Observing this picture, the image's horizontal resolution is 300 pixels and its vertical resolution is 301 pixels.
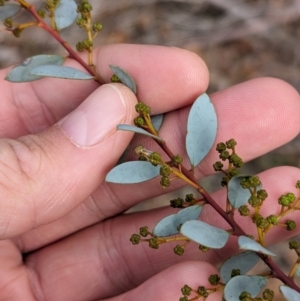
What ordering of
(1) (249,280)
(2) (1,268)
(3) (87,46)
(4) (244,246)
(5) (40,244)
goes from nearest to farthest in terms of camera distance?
(4) (244,246) → (1) (249,280) → (3) (87,46) → (2) (1,268) → (5) (40,244)

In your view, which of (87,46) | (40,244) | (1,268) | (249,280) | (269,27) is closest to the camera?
(249,280)

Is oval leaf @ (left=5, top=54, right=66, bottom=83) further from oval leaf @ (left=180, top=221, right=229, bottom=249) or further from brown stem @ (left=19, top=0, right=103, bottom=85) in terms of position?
oval leaf @ (left=180, top=221, right=229, bottom=249)

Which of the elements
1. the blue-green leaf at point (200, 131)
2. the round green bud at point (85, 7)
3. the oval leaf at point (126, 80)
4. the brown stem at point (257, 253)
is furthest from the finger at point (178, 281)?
the round green bud at point (85, 7)

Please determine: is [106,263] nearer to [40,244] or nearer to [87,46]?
[40,244]

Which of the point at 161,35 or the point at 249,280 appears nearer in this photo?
the point at 249,280

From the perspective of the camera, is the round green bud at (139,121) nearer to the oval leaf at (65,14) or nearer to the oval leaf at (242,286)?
the oval leaf at (65,14)

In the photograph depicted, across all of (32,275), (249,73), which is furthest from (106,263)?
(249,73)

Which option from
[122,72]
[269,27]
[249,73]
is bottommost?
[249,73]

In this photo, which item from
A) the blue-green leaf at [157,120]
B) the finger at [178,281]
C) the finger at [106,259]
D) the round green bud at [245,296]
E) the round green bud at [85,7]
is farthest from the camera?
the finger at [106,259]
